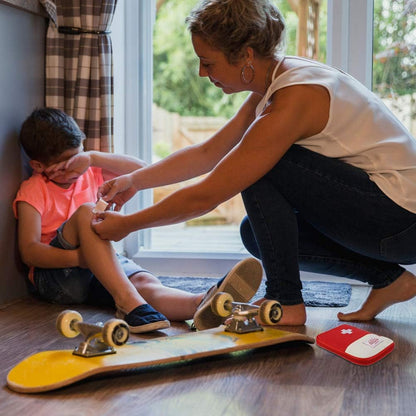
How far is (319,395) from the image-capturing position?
1420 millimetres

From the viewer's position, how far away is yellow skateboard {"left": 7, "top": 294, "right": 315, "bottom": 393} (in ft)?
4.72

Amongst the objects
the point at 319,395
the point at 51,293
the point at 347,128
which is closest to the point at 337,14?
the point at 347,128

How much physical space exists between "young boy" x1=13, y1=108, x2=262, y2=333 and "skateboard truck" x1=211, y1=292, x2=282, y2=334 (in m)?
0.31

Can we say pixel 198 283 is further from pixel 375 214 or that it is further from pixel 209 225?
pixel 209 225

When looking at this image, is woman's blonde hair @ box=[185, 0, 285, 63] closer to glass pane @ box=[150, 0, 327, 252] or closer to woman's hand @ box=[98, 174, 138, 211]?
woman's hand @ box=[98, 174, 138, 211]

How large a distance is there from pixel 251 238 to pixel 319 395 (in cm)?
81

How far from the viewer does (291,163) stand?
1.91 metres

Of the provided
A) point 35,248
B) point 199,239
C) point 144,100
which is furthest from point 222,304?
point 199,239

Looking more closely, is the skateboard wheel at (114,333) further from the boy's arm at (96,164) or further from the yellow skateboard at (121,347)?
the boy's arm at (96,164)

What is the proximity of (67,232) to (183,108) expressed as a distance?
4849 millimetres

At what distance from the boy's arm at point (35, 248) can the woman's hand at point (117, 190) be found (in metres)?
0.23

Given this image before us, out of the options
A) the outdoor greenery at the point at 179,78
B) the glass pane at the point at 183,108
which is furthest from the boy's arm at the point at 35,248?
the outdoor greenery at the point at 179,78

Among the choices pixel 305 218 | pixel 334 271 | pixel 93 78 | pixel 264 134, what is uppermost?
pixel 93 78

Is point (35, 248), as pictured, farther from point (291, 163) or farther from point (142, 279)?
point (291, 163)
